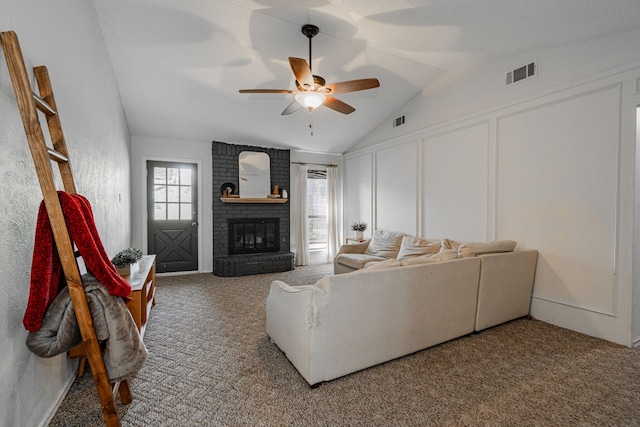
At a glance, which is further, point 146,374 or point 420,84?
point 420,84

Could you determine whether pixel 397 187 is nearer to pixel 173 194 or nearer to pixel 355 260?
pixel 355 260

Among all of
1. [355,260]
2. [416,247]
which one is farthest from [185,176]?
[416,247]

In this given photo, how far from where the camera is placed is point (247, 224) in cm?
588

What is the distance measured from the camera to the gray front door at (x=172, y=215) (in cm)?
529

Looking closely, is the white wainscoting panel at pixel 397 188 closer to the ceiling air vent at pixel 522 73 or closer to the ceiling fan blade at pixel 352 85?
the ceiling air vent at pixel 522 73

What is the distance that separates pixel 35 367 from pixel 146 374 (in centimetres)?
77

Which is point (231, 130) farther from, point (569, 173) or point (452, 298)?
point (569, 173)

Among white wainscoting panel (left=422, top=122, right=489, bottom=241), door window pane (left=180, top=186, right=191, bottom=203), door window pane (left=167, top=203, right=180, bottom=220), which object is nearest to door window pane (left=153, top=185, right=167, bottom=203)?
door window pane (left=167, top=203, right=180, bottom=220)

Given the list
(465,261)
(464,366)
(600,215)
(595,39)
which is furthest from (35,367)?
(595,39)

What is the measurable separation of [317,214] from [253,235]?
1506 mm

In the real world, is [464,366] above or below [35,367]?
below

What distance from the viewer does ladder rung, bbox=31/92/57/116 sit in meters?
1.41

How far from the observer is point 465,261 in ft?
8.59

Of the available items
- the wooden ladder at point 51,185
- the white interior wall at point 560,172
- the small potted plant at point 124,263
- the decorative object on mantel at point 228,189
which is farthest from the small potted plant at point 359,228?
the wooden ladder at point 51,185
